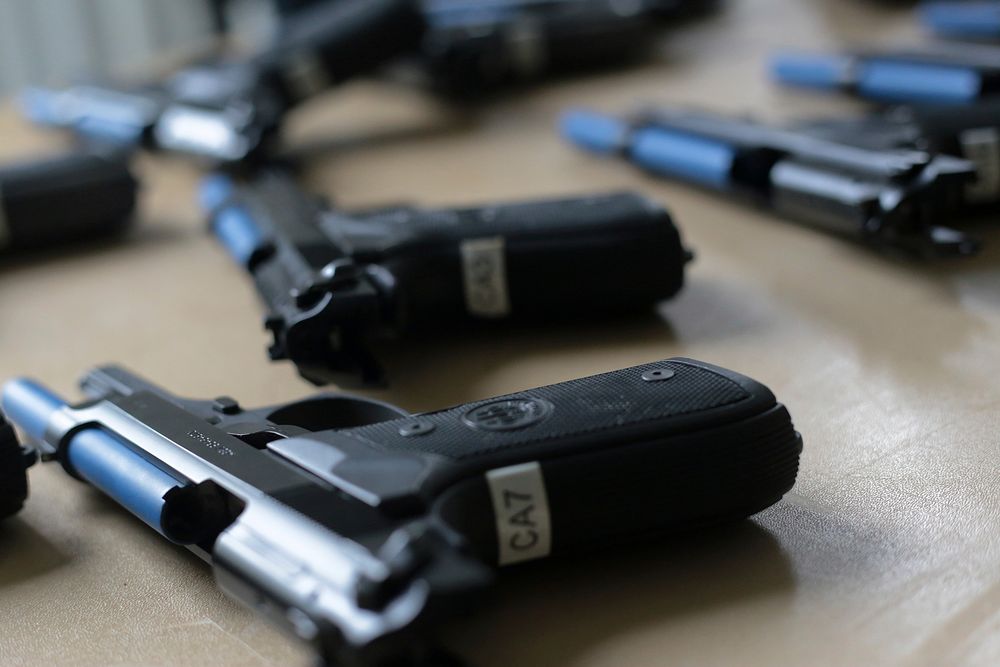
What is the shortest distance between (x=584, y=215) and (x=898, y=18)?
1193 mm

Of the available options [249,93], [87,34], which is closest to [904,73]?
[249,93]

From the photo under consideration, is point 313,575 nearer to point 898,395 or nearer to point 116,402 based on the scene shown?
point 116,402

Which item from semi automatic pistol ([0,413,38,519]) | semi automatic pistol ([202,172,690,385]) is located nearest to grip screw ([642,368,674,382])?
semi automatic pistol ([202,172,690,385])

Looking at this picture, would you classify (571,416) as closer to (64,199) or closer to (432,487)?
(432,487)

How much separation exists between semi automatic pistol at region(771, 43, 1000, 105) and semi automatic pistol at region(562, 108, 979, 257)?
0.79 feet

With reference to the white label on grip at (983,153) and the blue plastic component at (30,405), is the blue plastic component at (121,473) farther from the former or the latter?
the white label on grip at (983,153)

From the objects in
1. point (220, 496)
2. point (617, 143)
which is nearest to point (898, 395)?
point (220, 496)

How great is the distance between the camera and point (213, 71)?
178cm

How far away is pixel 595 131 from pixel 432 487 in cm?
94

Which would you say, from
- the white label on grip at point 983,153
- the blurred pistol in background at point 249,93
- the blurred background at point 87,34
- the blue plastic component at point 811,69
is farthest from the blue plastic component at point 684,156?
the blurred background at point 87,34

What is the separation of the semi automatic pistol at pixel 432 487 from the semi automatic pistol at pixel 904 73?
2.53ft

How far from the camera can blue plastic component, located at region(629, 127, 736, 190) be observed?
1.23 m

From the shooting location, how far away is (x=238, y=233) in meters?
1.16

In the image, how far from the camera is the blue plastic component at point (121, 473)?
26.9 inches
